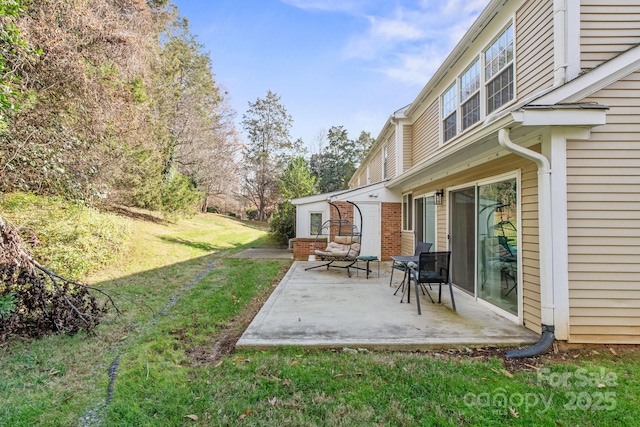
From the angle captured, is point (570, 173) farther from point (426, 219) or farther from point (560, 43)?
point (426, 219)

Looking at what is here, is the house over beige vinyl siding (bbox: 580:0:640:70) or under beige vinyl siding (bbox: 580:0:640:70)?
under

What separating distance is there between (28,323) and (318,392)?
3.57m

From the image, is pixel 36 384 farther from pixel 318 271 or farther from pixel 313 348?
pixel 318 271

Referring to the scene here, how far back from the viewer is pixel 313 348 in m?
3.22

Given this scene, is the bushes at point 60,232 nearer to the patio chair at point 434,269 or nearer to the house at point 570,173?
the patio chair at point 434,269

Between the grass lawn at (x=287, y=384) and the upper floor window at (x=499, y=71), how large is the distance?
12.1ft

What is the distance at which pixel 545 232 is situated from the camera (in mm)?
3266

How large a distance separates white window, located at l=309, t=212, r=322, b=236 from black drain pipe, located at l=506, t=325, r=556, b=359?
28.3 feet

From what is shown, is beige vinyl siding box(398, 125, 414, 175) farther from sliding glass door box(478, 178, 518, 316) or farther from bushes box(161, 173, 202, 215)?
bushes box(161, 173, 202, 215)

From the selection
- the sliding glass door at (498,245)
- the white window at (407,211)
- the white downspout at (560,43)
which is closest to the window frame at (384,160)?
the white window at (407,211)

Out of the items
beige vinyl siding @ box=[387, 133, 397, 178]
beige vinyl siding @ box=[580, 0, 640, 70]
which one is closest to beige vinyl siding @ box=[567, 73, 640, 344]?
beige vinyl siding @ box=[580, 0, 640, 70]

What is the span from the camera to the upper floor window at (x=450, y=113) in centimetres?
641

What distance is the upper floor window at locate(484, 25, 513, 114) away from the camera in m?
4.60

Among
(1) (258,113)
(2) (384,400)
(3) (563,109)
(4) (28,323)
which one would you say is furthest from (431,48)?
(1) (258,113)
